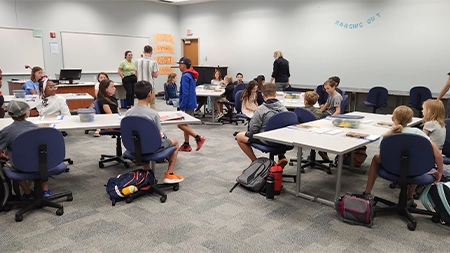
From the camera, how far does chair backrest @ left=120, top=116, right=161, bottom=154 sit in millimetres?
2975

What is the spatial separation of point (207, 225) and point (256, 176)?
891 mm

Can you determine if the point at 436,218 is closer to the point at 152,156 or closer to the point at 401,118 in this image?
the point at 401,118

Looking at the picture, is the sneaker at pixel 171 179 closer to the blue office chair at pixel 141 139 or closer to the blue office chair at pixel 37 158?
the blue office chair at pixel 141 139

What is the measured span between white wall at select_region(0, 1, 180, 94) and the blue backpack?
7.47 metres

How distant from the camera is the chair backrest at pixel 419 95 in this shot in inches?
269

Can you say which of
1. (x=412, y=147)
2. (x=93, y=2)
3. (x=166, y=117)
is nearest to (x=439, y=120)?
(x=412, y=147)

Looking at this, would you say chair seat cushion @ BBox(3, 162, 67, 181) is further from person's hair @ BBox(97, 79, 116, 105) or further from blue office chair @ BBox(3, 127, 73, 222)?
person's hair @ BBox(97, 79, 116, 105)

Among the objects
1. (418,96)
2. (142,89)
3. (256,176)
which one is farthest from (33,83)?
(418,96)

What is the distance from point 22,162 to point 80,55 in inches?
Answer: 321

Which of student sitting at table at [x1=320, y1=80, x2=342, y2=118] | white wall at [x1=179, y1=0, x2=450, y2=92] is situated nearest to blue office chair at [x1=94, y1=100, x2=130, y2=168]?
student sitting at table at [x1=320, y1=80, x2=342, y2=118]

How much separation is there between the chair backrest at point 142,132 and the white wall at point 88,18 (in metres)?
7.57

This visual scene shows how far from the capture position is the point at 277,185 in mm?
3301

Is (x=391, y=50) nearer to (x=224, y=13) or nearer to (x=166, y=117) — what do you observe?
(x=224, y=13)

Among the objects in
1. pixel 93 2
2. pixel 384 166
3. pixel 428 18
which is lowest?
pixel 384 166
